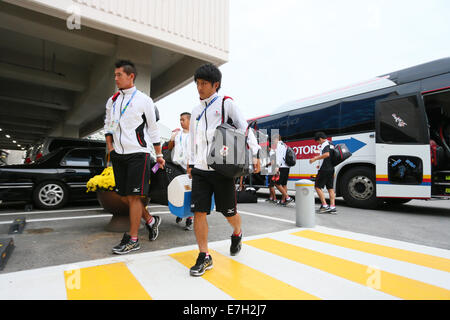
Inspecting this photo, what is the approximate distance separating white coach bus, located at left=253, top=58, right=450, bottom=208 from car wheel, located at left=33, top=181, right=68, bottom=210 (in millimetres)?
6826

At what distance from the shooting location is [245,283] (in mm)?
1896

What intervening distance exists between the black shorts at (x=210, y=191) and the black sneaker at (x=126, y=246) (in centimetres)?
94

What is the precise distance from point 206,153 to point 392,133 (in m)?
5.84

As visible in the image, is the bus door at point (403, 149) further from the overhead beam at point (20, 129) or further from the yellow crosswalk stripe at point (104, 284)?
the overhead beam at point (20, 129)

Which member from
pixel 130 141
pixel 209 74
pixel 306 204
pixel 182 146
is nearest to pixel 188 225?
pixel 182 146

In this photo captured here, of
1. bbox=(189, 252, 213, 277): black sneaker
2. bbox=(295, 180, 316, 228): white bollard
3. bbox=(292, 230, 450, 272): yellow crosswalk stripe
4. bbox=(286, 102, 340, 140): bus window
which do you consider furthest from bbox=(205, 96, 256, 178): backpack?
bbox=(286, 102, 340, 140): bus window

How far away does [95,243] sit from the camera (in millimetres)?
2912

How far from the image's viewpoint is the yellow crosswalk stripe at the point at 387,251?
2.37 m

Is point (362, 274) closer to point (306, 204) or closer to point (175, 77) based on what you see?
point (306, 204)

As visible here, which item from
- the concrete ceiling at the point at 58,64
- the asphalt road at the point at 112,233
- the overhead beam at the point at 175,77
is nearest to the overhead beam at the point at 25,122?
the concrete ceiling at the point at 58,64

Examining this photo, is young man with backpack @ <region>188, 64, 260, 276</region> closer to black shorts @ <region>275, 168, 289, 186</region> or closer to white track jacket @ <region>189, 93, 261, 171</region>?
white track jacket @ <region>189, 93, 261, 171</region>

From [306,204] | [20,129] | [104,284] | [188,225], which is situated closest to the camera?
[104,284]

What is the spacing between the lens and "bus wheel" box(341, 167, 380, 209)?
21.0 ft

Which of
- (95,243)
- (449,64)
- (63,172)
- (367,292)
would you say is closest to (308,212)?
(367,292)
